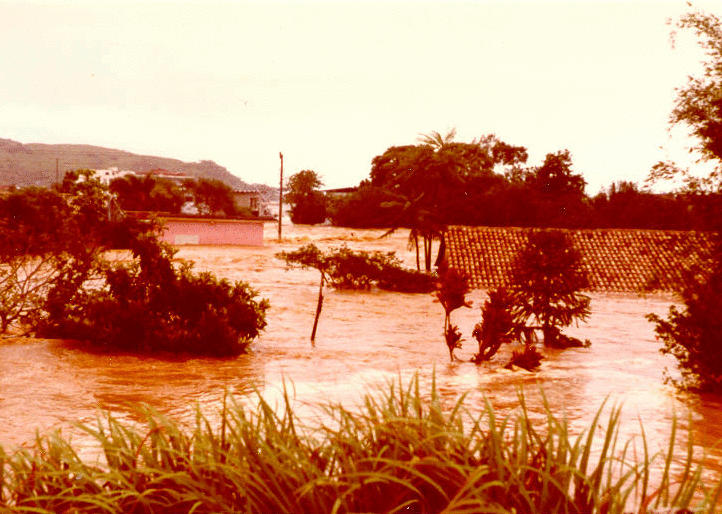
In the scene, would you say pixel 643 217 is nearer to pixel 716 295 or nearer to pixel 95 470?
pixel 716 295

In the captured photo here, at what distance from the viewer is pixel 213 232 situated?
5738 cm

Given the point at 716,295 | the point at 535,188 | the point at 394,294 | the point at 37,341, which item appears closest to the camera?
the point at 716,295

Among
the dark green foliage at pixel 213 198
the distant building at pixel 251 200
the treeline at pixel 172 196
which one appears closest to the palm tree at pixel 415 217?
the treeline at pixel 172 196

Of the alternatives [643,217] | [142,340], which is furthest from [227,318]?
[643,217]

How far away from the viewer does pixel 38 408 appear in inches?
370

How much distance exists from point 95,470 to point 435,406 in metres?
1.66

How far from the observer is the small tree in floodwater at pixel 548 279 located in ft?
50.3

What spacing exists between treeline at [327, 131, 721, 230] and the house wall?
10232 mm

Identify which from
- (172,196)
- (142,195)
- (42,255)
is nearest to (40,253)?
(42,255)

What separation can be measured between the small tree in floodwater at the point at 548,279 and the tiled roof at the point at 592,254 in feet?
47.7

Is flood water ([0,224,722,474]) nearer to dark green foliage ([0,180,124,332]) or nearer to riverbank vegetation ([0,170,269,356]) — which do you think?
riverbank vegetation ([0,170,269,356])

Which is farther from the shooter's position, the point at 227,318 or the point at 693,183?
the point at 693,183

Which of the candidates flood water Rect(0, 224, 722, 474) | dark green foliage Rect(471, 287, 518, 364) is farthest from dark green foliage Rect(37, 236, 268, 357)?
dark green foliage Rect(471, 287, 518, 364)

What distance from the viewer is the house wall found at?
5590 cm
